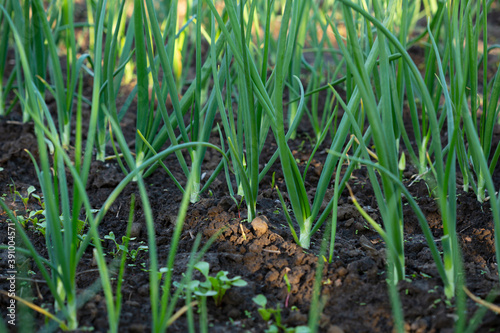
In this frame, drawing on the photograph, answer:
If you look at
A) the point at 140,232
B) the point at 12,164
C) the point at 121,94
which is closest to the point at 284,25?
the point at 140,232

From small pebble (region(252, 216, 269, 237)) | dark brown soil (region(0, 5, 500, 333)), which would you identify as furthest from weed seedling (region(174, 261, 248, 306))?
small pebble (region(252, 216, 269, 237))

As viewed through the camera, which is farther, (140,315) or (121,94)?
(121,94)

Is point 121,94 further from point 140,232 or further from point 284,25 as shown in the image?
point 284,25

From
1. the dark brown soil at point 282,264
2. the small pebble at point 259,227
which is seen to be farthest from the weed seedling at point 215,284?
the small pebble at point 259,227

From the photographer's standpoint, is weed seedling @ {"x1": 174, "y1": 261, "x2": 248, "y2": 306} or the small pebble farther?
the small pebble

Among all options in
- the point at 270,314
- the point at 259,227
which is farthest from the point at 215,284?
the point at 259,227

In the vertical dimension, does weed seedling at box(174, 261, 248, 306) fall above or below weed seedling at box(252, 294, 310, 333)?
above

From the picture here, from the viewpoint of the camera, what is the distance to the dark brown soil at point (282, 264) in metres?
0.93

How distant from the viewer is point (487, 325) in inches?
34.4

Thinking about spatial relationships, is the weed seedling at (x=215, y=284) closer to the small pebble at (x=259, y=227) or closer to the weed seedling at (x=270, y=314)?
the weed seedling at (x=270, y=314)

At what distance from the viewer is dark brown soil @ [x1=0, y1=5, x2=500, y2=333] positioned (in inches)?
36.7

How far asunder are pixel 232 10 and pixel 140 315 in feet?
2.27

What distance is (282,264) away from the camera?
110cm

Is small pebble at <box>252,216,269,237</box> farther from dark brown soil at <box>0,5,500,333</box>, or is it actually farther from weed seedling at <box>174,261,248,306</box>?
weed seedling at <box>174,261,248,306</box>
